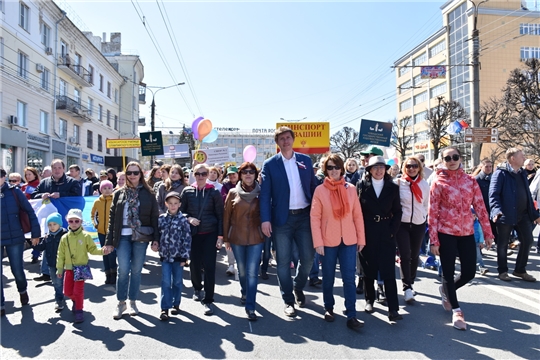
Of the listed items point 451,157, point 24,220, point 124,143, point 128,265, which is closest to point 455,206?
point 451,157

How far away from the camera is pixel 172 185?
6.69 meters

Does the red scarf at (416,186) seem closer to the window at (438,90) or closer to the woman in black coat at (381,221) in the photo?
the woman in black coat at (381,221)

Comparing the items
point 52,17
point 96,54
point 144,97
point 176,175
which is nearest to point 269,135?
point 144,97

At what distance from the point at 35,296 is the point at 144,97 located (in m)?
51.4

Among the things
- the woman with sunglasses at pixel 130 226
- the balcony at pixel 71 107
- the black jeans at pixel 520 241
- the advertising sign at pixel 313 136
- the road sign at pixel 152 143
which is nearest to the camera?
the woman with sunglasses at pixel 130 226

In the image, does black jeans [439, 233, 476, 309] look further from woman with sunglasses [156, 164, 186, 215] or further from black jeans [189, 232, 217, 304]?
woman with sunglasses [156, 164, 186, 215]

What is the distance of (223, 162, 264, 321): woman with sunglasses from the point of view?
484 centimetres

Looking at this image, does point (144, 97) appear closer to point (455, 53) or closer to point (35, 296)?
point (455, 53)

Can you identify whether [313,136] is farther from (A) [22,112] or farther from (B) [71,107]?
(B) [71,107]

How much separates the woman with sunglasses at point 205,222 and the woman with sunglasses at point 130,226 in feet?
1.58

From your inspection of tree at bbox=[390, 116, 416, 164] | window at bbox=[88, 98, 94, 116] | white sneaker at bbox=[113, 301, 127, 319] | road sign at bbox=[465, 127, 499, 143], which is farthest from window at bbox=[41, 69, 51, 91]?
tree at bbox=[390, 116, 416, 164]

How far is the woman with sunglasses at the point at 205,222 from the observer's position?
519 centimetres

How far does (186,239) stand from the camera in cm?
505

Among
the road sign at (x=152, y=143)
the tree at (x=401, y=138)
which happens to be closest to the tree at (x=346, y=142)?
the tree at (x=401, y=138)
